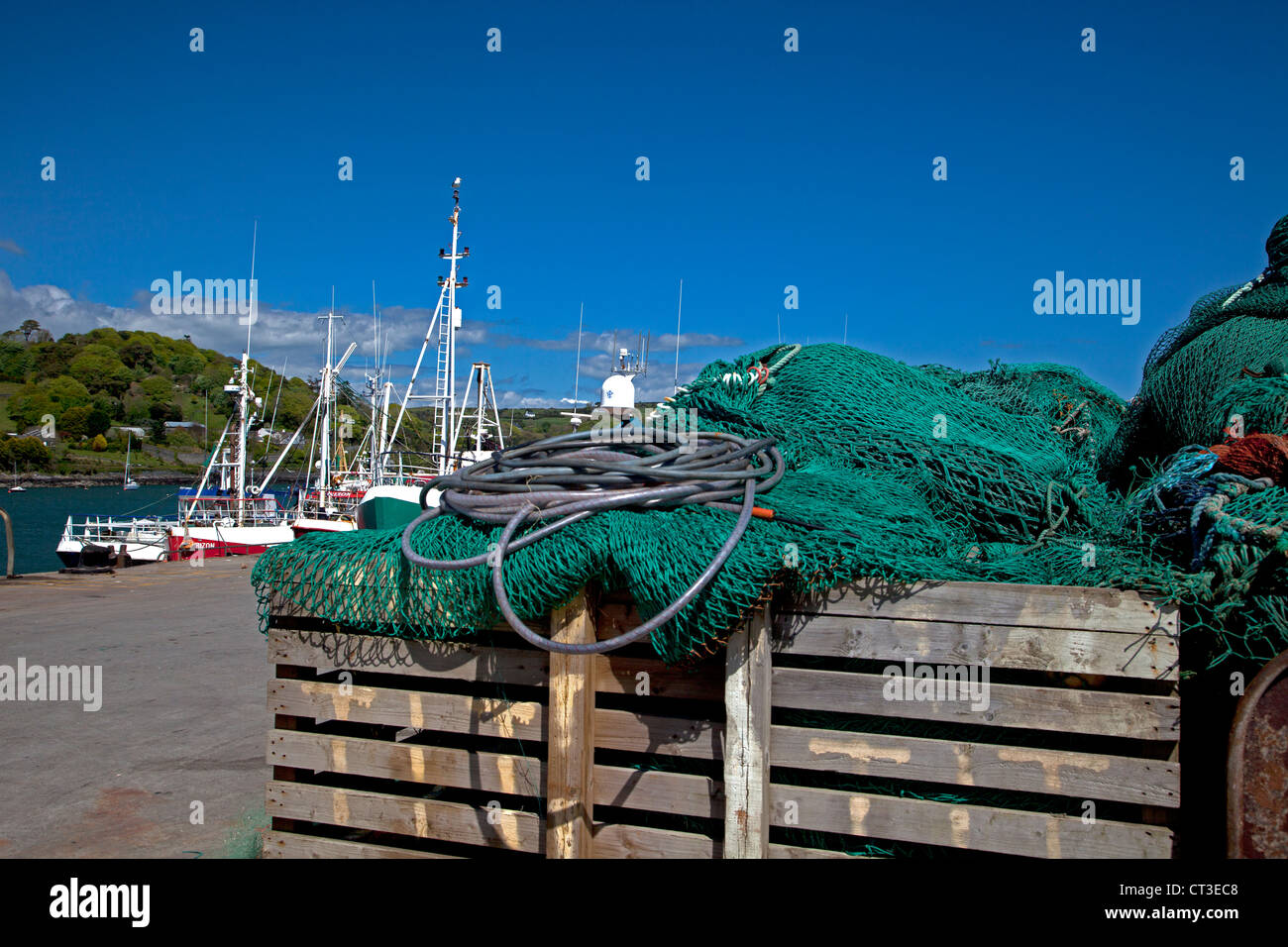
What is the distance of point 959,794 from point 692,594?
1.18 metres

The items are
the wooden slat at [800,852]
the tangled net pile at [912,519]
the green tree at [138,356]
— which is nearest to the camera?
the tangled net pile at [912,519]

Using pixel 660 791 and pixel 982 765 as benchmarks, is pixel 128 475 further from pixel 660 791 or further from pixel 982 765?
pixel 982 765

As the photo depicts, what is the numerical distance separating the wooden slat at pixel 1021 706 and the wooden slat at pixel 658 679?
294mm

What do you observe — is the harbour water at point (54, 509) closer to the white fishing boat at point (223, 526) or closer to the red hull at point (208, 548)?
the white fishing boat at point (223, 526)

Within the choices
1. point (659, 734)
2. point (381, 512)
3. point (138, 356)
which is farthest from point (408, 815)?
point (138, 356)

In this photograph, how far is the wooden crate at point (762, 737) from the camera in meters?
2.74

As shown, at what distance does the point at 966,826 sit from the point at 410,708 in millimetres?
2145

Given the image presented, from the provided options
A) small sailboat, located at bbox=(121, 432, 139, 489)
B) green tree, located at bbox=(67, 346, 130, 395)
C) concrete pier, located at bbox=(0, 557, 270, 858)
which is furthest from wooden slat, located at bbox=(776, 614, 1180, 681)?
green tree, located at bbox=(67, 346, 130, 395)

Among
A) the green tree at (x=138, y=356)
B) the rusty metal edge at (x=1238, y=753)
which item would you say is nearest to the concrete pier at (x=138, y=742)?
the rusty metal edge at (x=1238, y=753)

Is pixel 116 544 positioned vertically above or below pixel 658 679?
below

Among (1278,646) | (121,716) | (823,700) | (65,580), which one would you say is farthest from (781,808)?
(65,580)

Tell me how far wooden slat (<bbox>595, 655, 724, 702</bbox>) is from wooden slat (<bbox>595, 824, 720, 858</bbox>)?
0.50 metres

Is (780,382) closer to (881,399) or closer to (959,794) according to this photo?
(881,399)

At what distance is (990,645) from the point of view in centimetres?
283
